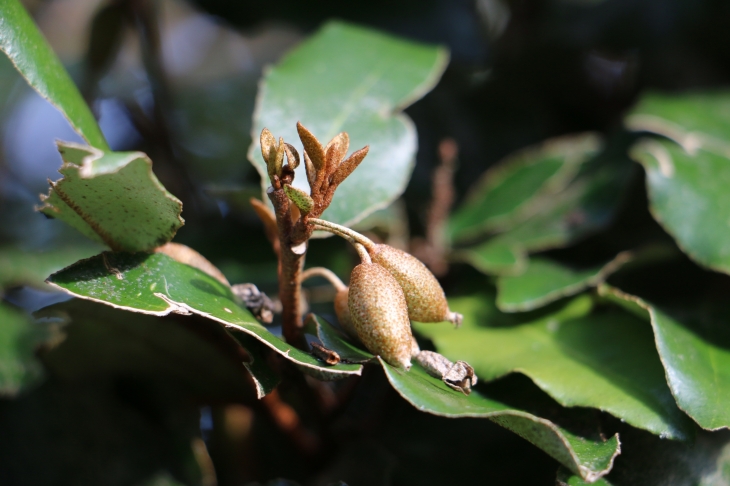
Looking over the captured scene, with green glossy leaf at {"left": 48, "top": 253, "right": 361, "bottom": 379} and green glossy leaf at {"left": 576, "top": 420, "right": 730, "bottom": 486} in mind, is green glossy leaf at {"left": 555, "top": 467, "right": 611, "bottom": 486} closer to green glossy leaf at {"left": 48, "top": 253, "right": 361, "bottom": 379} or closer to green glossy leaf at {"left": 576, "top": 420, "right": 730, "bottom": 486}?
green glossy leaf at {"left": 576, "top": 420, "right": 730, "bottom": 486}

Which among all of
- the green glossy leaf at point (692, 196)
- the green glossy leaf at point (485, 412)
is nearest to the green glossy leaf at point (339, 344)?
the green glossy leaf at point (485, 412)

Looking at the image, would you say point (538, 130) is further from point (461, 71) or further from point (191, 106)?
point (191, 106)

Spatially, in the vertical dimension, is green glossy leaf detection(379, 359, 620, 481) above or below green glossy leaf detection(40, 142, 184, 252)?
below

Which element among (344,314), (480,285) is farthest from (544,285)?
(344,314)

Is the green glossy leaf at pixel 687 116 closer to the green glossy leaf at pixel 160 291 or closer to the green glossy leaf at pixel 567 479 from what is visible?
the green glossy leaf at pixel 567 479

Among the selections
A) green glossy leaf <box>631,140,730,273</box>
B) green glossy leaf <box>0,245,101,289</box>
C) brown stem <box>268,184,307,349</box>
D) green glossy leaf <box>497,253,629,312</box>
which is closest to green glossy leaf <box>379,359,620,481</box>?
brown stem <box>268,184,307,349</box>

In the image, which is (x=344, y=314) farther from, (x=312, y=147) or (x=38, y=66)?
(x=38, y=66)
